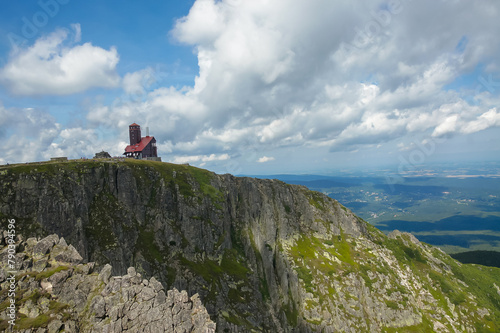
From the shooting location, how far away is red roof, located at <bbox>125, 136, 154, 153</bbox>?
139375 mm

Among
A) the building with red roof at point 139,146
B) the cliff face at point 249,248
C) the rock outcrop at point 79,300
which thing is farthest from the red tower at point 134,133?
the rock outcrop at point 79,300

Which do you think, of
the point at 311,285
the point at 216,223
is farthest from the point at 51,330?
the point at 311,285

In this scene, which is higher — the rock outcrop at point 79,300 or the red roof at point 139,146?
the red roof at point 139,146

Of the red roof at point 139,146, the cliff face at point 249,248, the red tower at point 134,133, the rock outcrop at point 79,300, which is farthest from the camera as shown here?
the red tower at point 134,133

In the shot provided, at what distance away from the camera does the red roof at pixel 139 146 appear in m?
139

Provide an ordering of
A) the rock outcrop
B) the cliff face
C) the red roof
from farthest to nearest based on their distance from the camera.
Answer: the red roof → the cliff face → the rock outcrop

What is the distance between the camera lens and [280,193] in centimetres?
16488

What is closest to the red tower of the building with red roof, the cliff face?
the building with red roof

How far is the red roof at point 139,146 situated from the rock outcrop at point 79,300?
9990 cm

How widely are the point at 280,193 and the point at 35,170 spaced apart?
124 m

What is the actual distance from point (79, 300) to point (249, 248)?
335 feet

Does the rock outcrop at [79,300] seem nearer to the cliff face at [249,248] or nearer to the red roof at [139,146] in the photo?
the cliff face at [249,248]

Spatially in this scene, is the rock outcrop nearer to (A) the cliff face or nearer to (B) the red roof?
(A) the cliff face

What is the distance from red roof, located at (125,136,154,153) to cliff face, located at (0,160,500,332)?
17041mm
